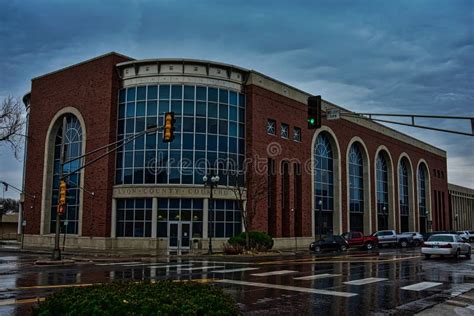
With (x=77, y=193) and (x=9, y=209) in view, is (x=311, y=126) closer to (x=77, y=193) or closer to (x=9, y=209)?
(x=77, y=193)

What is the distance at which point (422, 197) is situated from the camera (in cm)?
8112

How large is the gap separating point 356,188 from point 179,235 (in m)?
30.4

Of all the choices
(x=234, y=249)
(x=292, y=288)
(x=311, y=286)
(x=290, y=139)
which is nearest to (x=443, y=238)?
(x=234, y=249)

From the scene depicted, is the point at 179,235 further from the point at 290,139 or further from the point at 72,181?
the point at 290,139

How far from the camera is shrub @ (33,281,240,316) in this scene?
6.65m

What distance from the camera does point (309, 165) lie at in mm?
51156

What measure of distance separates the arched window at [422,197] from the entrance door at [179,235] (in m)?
52.0

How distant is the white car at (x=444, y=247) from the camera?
2855 centimetres

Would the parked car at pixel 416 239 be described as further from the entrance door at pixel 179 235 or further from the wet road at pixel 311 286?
the wet road at pixel 311 286

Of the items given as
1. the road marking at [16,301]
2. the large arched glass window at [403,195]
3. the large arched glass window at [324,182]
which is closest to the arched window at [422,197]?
the large arched glass window at [403,195]

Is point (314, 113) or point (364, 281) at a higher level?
point (314, 113)

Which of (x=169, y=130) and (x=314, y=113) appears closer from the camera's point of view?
(x=314, y=113)

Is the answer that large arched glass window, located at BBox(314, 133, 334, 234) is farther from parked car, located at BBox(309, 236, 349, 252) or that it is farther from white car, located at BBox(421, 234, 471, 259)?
white car, located at BBox(421, 234, 471, 259)

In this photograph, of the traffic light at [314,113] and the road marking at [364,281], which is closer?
the road marking at [364,281]
